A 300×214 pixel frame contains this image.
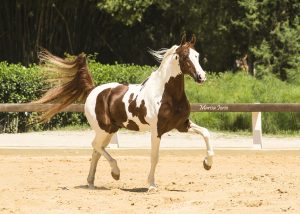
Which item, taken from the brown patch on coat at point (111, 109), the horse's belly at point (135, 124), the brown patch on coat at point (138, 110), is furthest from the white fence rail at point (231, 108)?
the brown patch on coat at point (138, 110)

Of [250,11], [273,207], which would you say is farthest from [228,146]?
[250,11]

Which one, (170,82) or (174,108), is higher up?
(170,82)

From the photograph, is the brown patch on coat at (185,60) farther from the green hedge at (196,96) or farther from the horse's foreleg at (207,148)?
the green hedge at (196,96)

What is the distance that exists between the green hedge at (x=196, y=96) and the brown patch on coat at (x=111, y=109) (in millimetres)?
9084

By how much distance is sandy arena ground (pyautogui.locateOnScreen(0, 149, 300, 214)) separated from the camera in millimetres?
10297

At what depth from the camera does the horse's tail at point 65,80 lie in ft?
43.8

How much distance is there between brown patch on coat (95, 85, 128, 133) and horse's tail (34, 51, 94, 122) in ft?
1.89

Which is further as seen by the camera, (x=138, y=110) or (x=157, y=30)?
(x=157, y=30)

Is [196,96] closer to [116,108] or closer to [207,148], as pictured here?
[116,108]

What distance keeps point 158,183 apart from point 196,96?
10.7m

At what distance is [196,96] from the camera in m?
23.9

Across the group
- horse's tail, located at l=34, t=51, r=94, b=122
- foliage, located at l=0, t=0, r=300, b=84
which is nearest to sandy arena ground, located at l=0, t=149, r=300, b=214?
horse's tail, located at l=34, t=51, r=94, b=122

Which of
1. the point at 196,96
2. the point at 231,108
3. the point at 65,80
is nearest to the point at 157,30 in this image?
the point at 196,96

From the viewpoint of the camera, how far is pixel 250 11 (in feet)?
99.5
